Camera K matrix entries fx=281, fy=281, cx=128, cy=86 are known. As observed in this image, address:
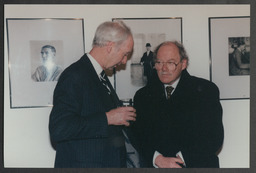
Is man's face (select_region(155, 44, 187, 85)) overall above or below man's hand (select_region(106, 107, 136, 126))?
above

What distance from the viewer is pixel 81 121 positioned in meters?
1.78

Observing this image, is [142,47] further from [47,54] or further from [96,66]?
[47,54]

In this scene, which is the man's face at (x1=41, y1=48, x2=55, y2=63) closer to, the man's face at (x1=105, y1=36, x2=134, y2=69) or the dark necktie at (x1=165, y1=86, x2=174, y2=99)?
the man's face at (x1=105, y1=36, x2=134, y2=69)

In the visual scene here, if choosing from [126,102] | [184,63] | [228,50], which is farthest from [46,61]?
[228,50]

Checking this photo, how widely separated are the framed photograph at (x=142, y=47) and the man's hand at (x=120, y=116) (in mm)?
124

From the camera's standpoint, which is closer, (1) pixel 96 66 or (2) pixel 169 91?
(1) pixel 96 66

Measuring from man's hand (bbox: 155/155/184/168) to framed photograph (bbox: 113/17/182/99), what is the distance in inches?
19.2

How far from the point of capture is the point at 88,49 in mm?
1989

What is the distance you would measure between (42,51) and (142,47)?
27.9 inches

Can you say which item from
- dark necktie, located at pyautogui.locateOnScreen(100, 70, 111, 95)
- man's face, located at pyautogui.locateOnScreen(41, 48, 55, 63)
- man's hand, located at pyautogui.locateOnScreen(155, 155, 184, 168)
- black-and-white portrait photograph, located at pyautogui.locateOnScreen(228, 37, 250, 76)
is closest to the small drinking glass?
dark necktie, located at pyautogui.locateOnScreen(100, 70, 111, 95)

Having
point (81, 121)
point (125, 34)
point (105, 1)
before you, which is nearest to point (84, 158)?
point (81, 121)

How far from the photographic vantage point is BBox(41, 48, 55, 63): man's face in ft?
6.53

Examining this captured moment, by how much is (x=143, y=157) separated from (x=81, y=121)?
542mm

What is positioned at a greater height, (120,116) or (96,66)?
(96,66)
